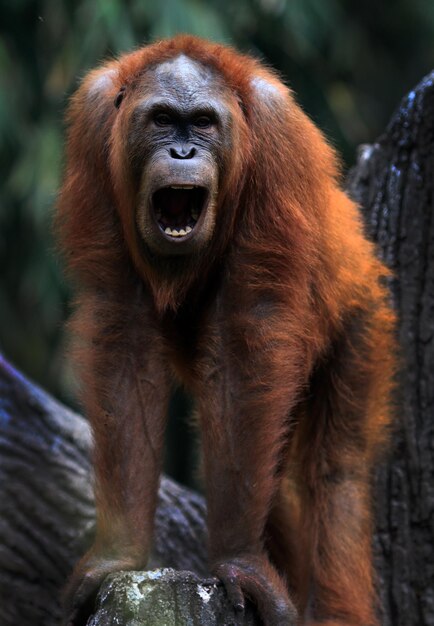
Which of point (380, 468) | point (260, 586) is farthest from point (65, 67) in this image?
point (260, 586)

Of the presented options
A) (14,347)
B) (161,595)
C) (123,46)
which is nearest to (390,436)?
(161,595)

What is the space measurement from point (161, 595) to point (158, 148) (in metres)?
1.44

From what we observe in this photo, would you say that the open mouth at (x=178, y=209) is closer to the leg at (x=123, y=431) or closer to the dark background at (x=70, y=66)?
the leg at (x=123, y=431)

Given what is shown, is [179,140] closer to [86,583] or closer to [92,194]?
[92,194]

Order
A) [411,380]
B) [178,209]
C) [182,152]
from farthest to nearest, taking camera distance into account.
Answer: [411,380] → [178,209] → [182,152]

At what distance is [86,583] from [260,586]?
54cm

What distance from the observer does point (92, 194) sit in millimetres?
3859

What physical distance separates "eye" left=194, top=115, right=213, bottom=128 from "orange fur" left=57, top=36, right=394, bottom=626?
9 centimetres

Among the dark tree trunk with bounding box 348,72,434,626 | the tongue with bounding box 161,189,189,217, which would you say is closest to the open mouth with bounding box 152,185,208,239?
the tongue with bounding box 161,189,189,217

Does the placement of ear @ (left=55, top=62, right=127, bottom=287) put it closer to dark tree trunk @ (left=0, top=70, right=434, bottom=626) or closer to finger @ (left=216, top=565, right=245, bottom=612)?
finger @ (left=216, top=565, right=245, bottom=612)

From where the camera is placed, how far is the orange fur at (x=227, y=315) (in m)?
3.62

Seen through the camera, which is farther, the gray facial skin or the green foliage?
the green foliage

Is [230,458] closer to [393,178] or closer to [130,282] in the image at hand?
[130,282]

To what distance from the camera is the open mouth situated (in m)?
3.65
